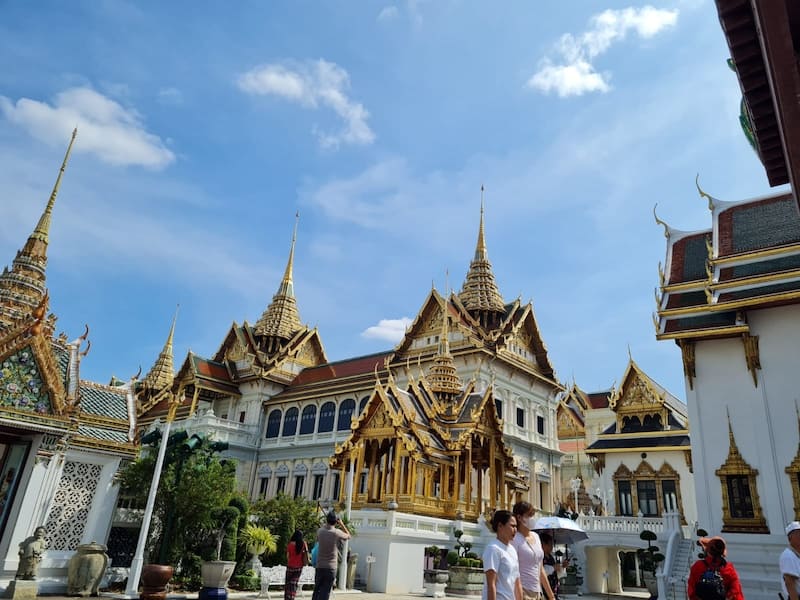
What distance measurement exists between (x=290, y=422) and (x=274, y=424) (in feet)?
5.17

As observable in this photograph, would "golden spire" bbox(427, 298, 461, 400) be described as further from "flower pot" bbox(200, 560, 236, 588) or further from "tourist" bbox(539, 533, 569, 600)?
"tourist" bbox(539, 533, 569, 600)

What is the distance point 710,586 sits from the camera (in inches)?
176

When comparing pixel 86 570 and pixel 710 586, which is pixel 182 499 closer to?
pixel 86 570

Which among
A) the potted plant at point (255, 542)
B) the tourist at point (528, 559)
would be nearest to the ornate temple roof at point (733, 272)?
the potted plant at point (255, 542)

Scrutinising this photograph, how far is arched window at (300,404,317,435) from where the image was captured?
36219 mm

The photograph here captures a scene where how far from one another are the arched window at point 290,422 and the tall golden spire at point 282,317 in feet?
26.5

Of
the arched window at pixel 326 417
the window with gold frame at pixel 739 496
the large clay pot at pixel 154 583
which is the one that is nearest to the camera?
the large clay pot at pixel 154 583

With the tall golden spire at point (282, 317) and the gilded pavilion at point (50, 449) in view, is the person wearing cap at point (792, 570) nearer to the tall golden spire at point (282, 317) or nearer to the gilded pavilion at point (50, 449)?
the gilded pavilion at point (50, 449)

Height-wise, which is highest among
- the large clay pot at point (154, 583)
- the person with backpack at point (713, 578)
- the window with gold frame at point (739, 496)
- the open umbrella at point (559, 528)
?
the window with gold frame at point (739, 496)

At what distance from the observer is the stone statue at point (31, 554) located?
315 inches

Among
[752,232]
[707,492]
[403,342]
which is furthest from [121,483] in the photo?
[403,342]

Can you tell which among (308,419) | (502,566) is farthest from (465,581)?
(308,419)

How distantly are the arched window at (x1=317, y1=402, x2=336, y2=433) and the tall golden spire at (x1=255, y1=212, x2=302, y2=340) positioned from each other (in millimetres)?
10119

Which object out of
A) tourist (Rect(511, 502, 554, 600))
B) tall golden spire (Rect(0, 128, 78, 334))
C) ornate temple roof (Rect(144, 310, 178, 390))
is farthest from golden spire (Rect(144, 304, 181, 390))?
tourist (Rect(511, 502, 554, 600))
